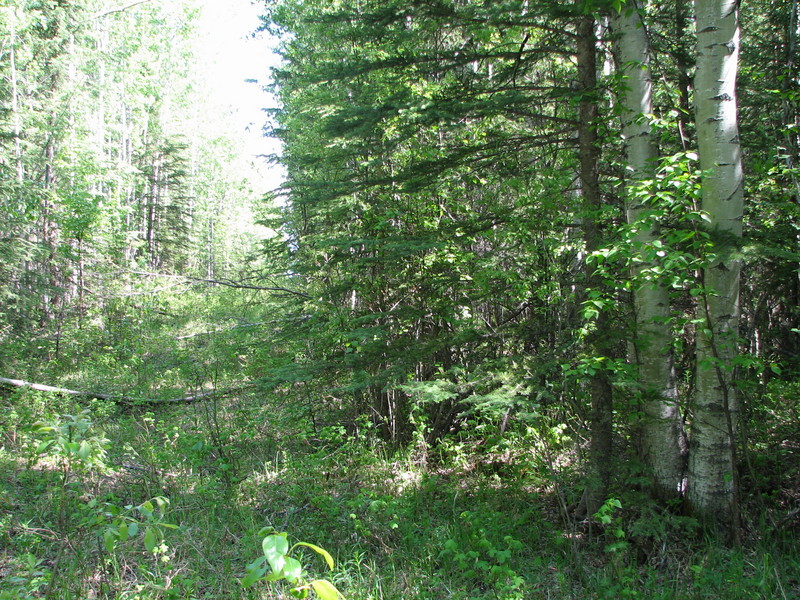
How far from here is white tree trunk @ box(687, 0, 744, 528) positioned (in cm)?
398

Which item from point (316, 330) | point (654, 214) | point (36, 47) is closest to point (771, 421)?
point (654, 214)

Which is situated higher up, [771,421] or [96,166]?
[96,166]

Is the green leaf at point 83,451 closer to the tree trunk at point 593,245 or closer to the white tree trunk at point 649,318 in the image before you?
the tree trunk at point 593,245

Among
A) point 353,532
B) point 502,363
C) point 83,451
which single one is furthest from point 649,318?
→ point 83,451

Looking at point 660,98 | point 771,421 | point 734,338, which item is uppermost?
point 660,98

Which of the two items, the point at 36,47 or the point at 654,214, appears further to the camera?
the point at 36,47

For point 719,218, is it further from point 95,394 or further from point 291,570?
point 95,394

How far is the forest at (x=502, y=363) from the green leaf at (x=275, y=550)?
12mm

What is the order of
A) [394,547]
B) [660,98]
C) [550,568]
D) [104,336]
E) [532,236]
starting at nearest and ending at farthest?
1. [550,568]
2. [394,547]
3. [532,236]
4. [660,98]
5. [104,336]

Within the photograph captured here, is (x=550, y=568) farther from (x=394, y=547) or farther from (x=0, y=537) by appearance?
(x=0, y=537)

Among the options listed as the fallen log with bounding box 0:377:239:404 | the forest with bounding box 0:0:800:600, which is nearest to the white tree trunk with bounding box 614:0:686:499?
the forest with bounding box 0:0:800:600

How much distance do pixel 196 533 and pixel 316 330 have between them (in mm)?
3010

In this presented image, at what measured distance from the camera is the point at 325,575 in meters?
4.05

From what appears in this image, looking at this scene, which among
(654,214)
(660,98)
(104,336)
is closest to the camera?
(654,214)
